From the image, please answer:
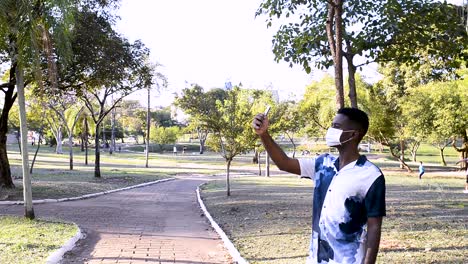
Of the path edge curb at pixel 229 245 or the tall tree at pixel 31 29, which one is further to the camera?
the tall tree at pixel 31 29

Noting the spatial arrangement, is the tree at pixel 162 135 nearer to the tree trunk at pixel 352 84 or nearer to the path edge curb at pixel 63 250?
the path edge curb at pixel 63 250

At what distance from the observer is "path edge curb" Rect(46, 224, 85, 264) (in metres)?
6.78

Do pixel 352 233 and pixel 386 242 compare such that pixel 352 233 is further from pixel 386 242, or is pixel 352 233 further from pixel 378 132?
pixel 378 132

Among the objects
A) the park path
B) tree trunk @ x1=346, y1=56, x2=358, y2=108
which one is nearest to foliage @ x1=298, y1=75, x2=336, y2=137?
the park path

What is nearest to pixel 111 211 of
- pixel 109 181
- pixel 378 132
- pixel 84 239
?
pixel 84 239

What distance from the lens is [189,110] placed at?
17.5 meters

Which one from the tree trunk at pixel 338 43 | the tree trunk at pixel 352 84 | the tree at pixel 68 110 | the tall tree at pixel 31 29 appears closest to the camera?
the tree trunk at pixel 338 43

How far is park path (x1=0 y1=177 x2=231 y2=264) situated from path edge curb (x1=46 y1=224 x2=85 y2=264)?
10 cm

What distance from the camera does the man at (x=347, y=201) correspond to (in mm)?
2629

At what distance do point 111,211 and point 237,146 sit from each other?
572 cm

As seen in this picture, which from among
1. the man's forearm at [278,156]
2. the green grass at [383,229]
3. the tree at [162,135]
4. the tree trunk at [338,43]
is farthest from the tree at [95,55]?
the tree at [162,135]

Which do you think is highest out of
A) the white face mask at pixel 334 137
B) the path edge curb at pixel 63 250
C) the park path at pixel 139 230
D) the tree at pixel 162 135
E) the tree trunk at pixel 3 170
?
the tree at pixel 162 135

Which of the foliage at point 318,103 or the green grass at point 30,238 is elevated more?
the foliage at point 318,103

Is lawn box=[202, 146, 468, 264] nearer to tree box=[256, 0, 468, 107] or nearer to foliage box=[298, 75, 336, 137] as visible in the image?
tree box=[256, 0, 468, 107]
